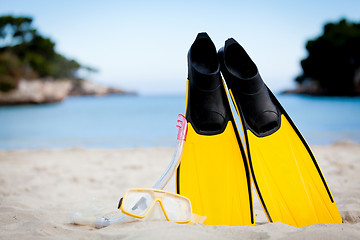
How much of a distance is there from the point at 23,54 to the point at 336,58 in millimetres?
29995

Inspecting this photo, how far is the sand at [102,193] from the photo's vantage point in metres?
1.24

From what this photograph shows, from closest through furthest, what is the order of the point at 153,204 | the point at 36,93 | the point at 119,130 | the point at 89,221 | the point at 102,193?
the point at 153,204 < the point at 89,221 < the point at 102,193 < the point at 119,130 < the point at 36,93

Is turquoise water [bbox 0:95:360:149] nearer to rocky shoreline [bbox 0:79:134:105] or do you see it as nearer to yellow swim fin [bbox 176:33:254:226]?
yellow swim fin [bbox 176:33:254:226]

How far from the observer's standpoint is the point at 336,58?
2833 cm

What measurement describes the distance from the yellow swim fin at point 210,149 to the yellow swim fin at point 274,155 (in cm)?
7

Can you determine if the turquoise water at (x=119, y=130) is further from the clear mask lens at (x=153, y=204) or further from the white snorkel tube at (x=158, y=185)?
the clear mask lens at (x=153, y=204)

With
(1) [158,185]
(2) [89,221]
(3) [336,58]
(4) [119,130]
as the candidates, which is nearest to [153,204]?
(1) [158,185]

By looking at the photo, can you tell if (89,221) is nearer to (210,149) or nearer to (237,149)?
(210,149)

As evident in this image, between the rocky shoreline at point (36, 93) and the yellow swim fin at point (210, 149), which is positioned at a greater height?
the rocky shoreline at point (36, 93)

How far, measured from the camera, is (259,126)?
168 centimetres

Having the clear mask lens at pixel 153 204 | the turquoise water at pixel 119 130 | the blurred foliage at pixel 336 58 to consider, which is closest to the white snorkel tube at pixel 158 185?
the clear mask lens at pixel 153 204

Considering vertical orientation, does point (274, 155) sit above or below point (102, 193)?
above

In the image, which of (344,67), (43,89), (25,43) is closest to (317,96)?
(344,67)

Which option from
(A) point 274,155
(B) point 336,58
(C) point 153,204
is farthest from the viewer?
(B) point 336,58
